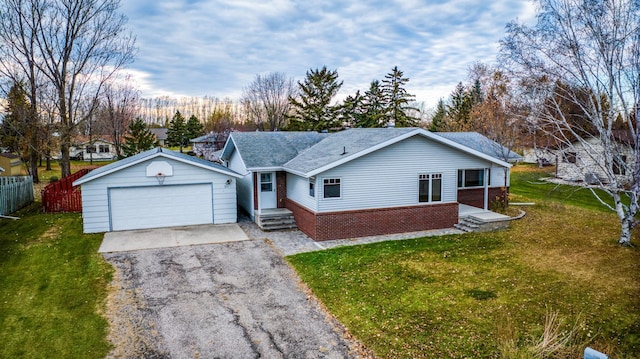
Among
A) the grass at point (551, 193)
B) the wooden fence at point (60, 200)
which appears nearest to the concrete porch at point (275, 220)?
the wooden fence at point (60, 200)

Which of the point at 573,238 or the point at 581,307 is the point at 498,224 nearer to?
the point at 573,238

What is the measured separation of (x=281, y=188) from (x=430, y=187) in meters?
6.24

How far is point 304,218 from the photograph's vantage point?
1512 centimetres

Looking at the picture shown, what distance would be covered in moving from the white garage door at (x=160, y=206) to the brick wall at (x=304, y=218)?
11.4 ft

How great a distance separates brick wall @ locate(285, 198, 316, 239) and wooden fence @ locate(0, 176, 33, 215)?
13.0 metres

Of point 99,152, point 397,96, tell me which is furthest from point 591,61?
point 99,152

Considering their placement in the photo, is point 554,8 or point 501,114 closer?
point 554,8

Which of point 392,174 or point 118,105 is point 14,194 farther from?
point 118,105

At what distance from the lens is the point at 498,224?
614 inches

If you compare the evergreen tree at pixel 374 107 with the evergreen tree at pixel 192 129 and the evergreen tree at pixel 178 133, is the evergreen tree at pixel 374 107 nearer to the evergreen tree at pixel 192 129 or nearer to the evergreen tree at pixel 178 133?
the evergreen tree at pixel 192 129

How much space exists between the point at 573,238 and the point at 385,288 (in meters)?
8.44

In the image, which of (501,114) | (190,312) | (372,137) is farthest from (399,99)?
(190,312)

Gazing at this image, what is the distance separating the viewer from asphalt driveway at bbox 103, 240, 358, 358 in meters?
7.03

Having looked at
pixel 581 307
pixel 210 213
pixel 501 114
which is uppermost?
pixel 501 114
